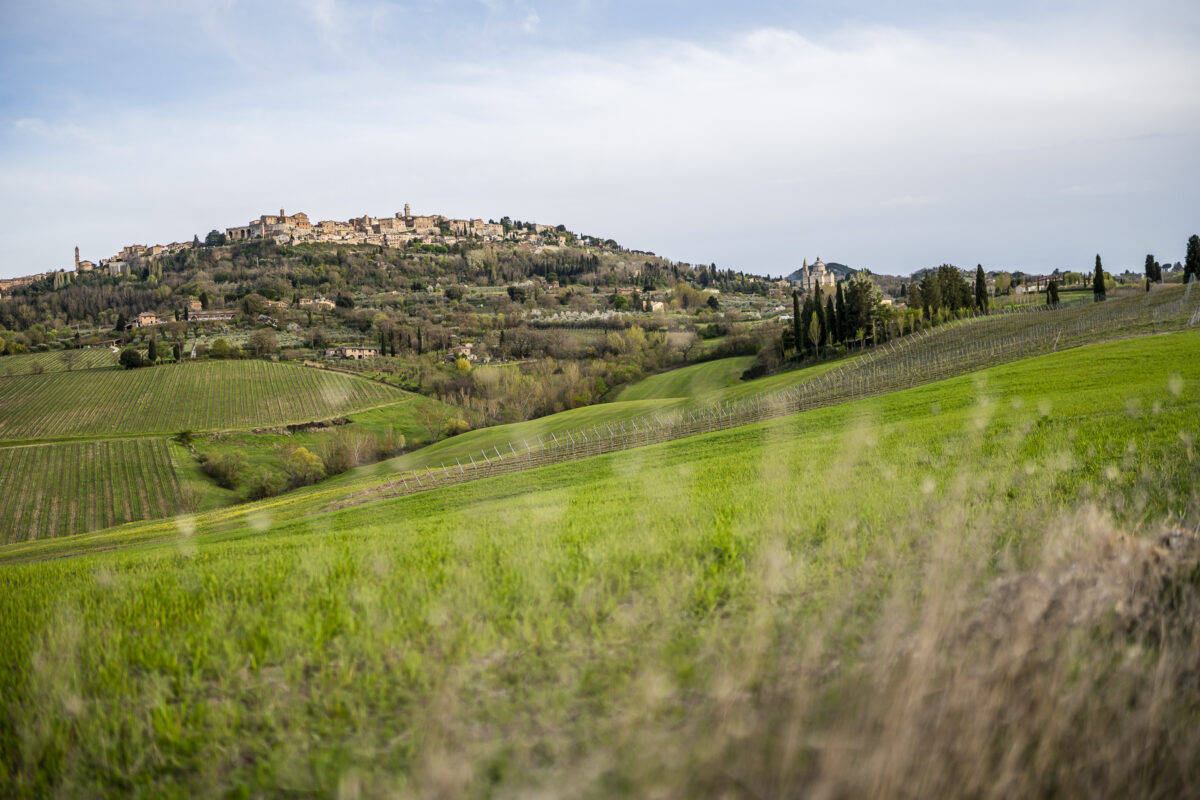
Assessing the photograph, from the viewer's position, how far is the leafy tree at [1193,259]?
253 ft

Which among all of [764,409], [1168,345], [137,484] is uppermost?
[1168,345]

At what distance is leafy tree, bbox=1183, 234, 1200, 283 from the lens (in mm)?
77188

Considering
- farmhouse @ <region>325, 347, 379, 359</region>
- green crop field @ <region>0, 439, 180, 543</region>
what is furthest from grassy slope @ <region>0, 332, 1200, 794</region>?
farmhouse @ <region>325, 347, 379, 359</region>

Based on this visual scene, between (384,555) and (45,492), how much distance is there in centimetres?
7726

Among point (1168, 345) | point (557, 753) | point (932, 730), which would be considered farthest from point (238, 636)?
point (1168, 345)

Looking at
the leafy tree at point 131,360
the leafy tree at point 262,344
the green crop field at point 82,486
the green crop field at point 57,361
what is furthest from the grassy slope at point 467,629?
the leafy tree at point 262,344

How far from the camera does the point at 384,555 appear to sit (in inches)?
258

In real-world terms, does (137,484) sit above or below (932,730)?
below

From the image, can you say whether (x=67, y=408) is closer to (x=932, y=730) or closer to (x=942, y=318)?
(x=932, y=730)

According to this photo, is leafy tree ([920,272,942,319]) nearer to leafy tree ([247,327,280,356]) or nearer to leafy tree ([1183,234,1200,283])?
leafy tree ([1183,234,1200,283])

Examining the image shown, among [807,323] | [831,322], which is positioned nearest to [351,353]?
[807,323]

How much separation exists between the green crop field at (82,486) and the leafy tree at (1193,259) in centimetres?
11573

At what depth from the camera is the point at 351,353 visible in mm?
136500

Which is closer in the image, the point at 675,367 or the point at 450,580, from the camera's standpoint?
the point at 450,580
